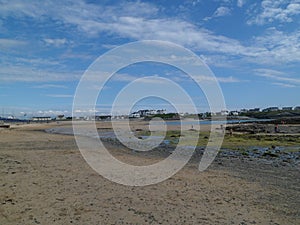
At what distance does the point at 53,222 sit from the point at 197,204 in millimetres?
4194

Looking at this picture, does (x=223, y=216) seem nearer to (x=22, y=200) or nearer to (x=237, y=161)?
(x=22, y=200)

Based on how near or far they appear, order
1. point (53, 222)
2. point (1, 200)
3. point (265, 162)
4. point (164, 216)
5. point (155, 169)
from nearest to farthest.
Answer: point (53, 222), point (164, 216), point (1, 200), point (155, 169), point (265, 162)

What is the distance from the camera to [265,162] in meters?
18.2

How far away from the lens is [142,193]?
9828 mm

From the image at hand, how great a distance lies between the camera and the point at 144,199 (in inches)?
359

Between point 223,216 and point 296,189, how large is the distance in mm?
4895

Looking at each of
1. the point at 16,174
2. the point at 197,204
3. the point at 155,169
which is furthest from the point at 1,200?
the point at 155,169

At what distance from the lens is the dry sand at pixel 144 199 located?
7.45m

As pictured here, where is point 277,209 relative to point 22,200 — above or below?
below

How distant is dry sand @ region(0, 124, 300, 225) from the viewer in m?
7.45

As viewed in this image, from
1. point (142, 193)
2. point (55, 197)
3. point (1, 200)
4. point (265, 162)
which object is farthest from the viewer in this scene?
point (265, 162)

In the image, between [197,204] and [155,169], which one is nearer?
[197,204]

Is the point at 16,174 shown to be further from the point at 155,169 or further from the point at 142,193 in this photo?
the point at 155,169

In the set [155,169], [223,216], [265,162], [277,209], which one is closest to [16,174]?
[155,169]
